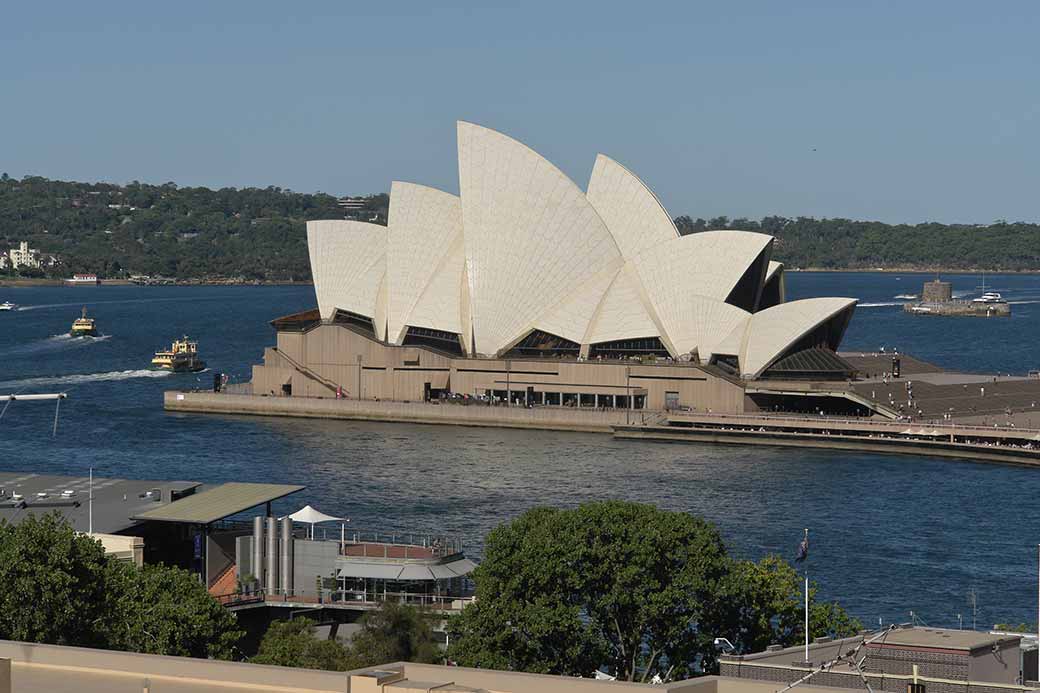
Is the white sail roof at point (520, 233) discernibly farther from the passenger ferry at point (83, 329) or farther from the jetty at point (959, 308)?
the jetty at point (959, 308)

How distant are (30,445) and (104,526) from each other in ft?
102

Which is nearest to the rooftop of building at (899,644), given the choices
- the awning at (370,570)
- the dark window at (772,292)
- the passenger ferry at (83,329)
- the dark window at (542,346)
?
the awning at (370,570)

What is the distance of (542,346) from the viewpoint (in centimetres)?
6944

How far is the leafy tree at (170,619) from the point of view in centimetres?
2275

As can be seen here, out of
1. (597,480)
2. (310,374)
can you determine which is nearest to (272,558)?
(597,480)

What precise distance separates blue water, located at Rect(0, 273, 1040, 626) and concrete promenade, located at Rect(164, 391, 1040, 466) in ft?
3.23

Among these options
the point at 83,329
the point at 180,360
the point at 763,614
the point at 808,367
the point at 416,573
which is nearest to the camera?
the point at 763,614

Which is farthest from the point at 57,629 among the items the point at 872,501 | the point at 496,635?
the point at 872,501

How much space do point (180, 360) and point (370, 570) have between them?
2354 inches

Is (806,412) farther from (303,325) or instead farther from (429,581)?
(429,581)

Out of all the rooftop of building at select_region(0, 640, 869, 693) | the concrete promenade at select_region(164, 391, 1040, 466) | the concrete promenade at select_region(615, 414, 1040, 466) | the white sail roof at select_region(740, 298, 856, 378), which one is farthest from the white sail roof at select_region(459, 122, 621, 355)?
the rooftop of building at select_region(0, 640, 869, 693)

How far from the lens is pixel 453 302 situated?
232ft

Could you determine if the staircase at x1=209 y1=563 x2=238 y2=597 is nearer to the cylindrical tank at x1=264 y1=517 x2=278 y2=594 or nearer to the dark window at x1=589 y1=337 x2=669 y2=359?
the cylindrical tank at x1=264 y1=517 x2=278 y2=594

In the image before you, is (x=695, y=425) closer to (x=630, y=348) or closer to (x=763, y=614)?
(x=630, y=348)
